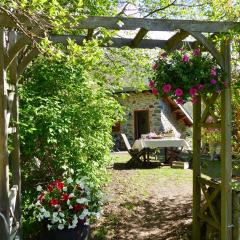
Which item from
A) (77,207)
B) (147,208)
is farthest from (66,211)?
(147,208)

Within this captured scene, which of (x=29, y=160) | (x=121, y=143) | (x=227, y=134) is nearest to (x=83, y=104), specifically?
(x=29, y=160)

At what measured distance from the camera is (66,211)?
4.65 m

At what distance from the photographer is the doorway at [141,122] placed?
1848 centimetres

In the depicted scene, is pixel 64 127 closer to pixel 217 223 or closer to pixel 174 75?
pixel 174 75

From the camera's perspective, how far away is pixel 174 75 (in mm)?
4047

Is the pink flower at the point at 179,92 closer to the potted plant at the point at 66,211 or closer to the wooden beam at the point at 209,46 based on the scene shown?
the wooden beam at the point at 209,46

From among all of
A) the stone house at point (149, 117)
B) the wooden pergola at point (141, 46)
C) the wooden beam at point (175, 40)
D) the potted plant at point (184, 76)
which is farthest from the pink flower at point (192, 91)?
the stone house at point (149, 117)

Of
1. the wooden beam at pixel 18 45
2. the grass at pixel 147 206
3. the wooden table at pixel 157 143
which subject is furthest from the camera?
the wooden table at pixel 157 143

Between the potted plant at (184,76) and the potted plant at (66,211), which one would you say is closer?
the potted plant at (184,76)

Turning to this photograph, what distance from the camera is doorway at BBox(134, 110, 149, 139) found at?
60.6 ft

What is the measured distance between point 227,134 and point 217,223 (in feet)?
3.68

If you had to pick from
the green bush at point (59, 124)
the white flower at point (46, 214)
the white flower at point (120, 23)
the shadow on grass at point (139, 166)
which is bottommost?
the shadow on grass at point (139, 166)

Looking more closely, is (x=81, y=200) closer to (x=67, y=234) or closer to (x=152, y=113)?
(x=67, y=234)

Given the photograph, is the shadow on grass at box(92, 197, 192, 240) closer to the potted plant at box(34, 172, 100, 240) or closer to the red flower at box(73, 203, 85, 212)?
the potted plant at box(34, 172, 100, 240)
